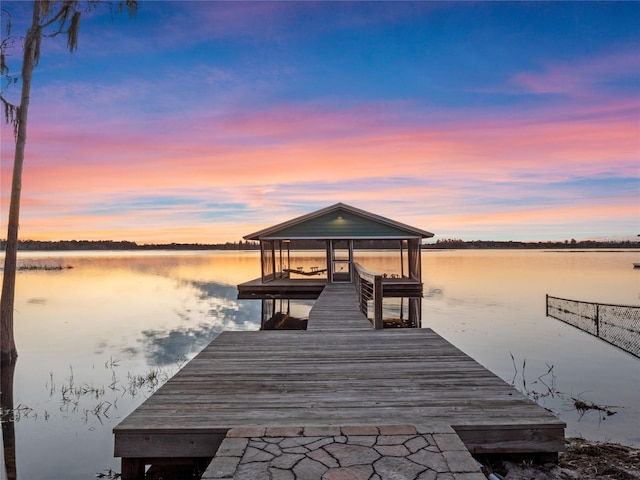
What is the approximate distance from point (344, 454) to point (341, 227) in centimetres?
1942

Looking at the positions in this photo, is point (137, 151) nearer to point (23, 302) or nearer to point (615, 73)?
point (23, 302)

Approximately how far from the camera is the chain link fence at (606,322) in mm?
12945

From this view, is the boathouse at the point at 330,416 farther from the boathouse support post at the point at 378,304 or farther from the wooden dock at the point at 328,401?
the boathouse support post at the point at 378,304

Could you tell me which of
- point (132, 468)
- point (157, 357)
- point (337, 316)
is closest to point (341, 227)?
point (337, 316)

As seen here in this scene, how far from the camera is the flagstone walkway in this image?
2783 mm

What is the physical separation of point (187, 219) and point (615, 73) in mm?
57127

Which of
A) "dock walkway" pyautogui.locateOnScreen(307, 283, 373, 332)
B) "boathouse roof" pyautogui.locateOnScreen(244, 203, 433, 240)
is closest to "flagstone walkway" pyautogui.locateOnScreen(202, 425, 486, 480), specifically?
"dock walkway" pyautogui.locateOnScreen(307, 283, 373, 332)

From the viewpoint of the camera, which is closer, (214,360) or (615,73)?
(214,360)

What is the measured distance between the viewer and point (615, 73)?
18.4 m

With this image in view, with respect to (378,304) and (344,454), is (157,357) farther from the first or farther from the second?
(344,454)

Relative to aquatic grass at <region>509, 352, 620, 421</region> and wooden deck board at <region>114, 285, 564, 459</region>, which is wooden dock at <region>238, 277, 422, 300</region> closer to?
aquatic grass at <region>509, 352, 620, 421</region>

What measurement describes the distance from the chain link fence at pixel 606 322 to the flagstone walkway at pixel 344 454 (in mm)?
11017

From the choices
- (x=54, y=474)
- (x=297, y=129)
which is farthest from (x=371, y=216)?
(x=54, y=474)

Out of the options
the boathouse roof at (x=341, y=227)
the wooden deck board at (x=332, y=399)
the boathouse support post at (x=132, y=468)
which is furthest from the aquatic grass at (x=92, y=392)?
the boathouse roof at (x=341, y=227)
